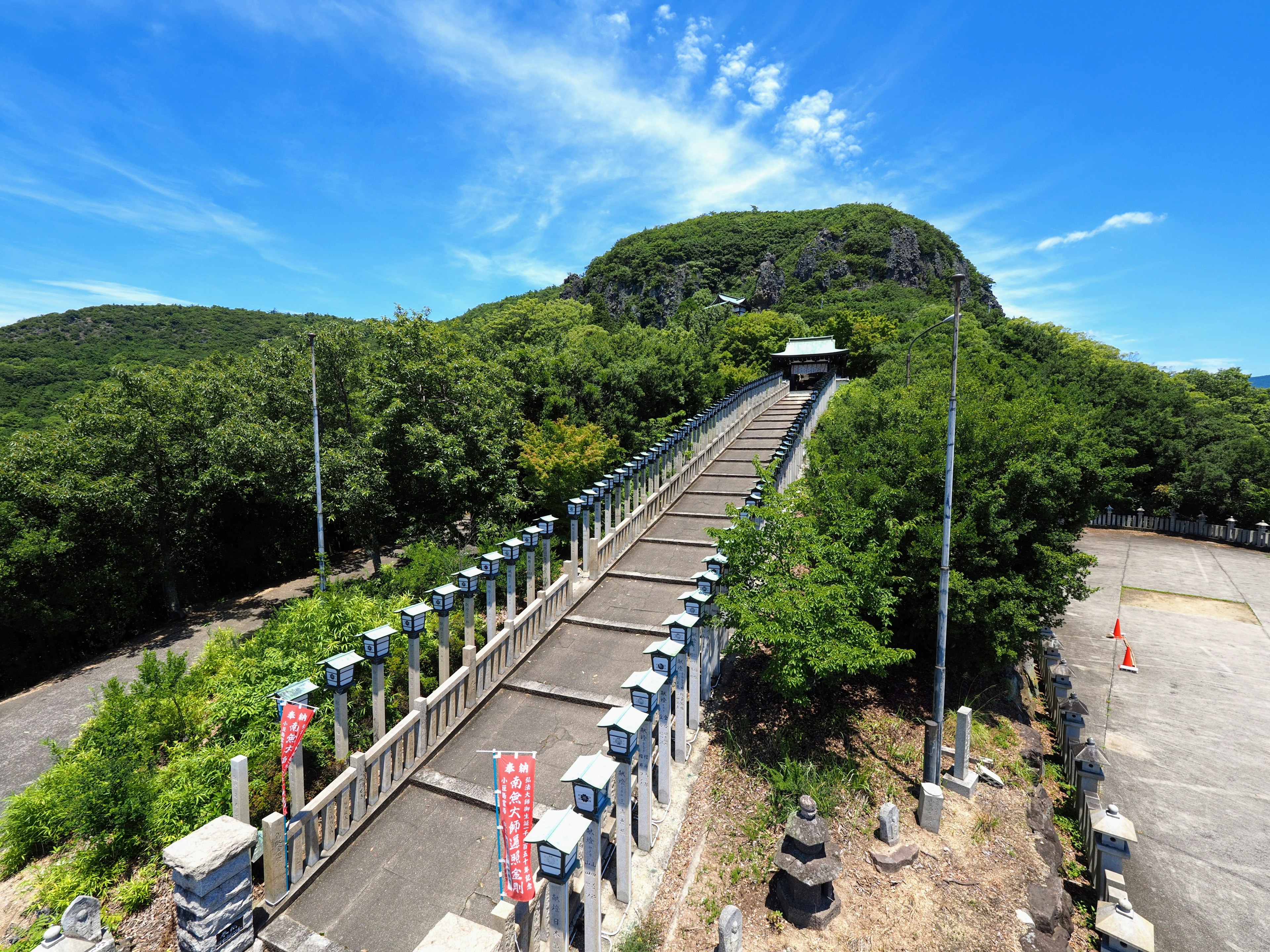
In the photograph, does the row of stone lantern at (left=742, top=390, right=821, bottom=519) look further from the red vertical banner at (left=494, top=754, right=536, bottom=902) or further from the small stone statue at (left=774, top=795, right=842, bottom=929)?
the red vertical banner at (left=494, top=754, right=536, bottom=902)

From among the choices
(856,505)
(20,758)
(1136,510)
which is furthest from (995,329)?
(20,758)

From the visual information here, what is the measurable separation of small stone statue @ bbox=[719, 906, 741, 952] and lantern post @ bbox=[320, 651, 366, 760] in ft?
15.5

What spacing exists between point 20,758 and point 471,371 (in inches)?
488

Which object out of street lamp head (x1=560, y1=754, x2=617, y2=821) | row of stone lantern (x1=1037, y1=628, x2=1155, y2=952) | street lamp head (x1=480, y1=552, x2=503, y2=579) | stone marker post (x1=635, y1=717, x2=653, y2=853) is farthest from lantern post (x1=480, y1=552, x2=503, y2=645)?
row of stone lantern (x1=1037, y1=628, x2=1155, y2=952)

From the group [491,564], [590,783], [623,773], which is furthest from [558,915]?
[491,564]

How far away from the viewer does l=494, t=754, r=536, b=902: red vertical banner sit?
438 centimetres

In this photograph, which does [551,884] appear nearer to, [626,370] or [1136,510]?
[626,370]

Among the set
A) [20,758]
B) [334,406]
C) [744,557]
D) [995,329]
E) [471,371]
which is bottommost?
[20,758]

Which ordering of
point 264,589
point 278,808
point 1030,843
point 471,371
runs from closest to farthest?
point 278,808 → point 1030,843 → point 471,371 → point 264,589

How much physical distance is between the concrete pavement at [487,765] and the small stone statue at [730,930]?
1661 millimetres

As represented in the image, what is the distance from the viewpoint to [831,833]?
273 inches

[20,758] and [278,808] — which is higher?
[278,808]

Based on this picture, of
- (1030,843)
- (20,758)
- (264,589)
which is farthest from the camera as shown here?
(264,589)

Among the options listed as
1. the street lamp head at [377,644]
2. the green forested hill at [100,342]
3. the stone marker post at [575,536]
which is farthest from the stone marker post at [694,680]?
the green forested hill at [100,342]
